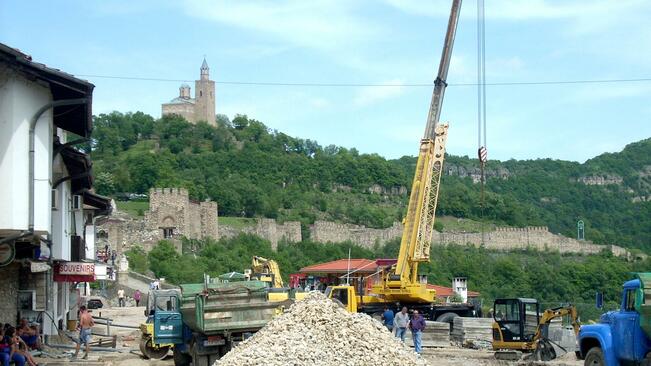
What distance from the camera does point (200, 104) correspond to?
536 ft

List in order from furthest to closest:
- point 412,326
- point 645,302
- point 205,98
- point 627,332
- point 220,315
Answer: point 205,98
point 412,326
point 220,315
point 627,332
point 645,302

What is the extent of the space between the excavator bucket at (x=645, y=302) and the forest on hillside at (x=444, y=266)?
54265 mm

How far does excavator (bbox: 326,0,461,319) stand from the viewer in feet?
115

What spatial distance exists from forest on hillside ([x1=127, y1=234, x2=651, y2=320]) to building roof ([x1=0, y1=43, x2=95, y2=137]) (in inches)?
1967

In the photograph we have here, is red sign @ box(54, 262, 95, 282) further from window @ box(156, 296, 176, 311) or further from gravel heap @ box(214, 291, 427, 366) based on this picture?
gravel heap @ box(214, 291, 427, 366)

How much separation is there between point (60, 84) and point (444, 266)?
2916 inches

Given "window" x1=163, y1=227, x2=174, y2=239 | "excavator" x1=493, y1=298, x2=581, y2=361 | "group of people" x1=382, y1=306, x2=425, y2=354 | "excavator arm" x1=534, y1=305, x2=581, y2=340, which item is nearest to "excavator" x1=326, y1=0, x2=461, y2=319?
"group of people" x1=382, y1=306, x2=425, y2=354

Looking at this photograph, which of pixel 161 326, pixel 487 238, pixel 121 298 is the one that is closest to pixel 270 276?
pixel 161 326

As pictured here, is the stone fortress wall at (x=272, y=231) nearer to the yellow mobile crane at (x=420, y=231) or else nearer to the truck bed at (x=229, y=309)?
the yellow mobile crane at (x=420, y=231)

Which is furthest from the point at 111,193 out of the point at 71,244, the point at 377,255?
the point at 71,244

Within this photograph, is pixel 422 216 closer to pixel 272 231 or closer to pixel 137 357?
pixel 137 357

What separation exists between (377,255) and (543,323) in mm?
75099

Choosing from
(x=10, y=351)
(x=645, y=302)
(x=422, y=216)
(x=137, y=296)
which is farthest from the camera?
(x=137, y=296)

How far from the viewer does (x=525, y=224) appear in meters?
148
